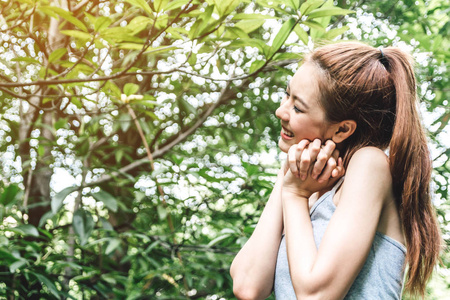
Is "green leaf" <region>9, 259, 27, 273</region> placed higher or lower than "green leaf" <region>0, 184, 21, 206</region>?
lower

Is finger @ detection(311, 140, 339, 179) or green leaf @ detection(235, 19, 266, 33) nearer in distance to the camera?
finger @ detection(311, 140, 339, 179)

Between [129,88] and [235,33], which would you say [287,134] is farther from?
[129,88]

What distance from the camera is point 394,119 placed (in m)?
1.05

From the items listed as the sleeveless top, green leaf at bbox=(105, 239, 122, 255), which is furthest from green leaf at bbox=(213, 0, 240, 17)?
green leaf at bbox=(105, 239, 122, 255)

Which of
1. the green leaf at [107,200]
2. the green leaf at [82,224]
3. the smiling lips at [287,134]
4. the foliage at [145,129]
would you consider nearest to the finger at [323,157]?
the smiling lips at [287,134]

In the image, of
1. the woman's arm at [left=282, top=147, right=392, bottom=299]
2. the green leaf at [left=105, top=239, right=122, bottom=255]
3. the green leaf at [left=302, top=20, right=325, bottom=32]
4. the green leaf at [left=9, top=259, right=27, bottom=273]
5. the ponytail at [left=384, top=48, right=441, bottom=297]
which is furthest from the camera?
the green leaf at [left=105, top=239, right=122, bottom=255]

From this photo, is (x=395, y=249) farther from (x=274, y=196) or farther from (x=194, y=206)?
(x=194, y=206)

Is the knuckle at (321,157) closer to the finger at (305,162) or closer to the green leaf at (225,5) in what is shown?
the finger at (305,162)

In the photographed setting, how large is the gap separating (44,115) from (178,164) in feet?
3.86

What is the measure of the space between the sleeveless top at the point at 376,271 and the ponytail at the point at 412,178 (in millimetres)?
A: 45

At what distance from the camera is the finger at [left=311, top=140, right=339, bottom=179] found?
992 millimetres

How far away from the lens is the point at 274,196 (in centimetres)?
117

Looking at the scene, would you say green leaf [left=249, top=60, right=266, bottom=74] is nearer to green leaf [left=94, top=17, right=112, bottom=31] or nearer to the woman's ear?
green leaf [left=94, top=17, right=112, bottom=31]

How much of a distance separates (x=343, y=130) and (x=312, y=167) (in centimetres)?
13
